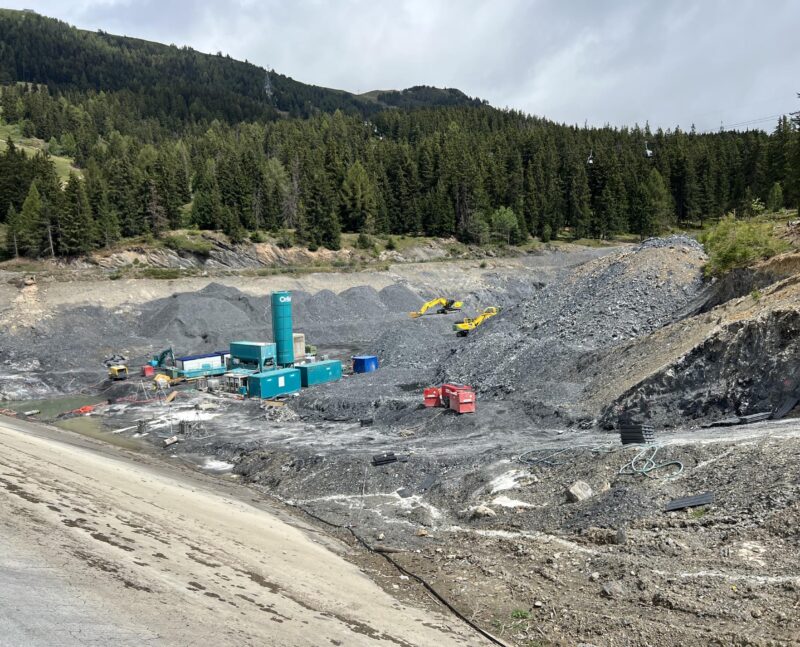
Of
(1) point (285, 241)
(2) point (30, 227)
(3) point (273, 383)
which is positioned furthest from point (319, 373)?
(2) point (30, 227)

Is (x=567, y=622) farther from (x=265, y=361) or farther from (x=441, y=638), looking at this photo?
(x=265, y=361)

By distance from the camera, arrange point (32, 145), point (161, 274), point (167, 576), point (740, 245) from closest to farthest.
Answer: point (167, 576)
point (740, 245)
point (161, 274)
point (32, 145)

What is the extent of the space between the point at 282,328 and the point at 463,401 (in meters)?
13.5

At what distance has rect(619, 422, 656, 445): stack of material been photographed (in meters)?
14.9

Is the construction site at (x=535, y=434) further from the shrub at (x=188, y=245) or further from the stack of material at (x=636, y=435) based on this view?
the shrub at (x=188, y=245)

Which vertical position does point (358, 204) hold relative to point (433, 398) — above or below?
above

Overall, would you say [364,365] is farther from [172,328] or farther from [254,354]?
[172,328]

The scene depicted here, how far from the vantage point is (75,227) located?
191 ft

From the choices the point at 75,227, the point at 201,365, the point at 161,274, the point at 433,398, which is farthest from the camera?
the point at 75,227

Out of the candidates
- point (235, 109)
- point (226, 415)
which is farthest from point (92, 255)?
point (235, 109)

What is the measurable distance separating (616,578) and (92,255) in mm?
60522

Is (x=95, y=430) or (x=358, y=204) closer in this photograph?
(x=95, y=430)

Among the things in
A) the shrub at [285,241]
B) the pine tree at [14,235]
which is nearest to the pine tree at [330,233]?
the shrub at [285,241]

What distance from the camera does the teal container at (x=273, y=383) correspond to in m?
28.8
